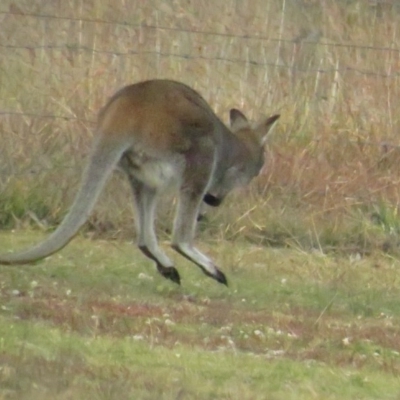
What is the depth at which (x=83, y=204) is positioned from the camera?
6.36 metres

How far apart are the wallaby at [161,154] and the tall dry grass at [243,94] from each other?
48.8 inches

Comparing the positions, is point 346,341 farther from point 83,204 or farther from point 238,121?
point 238,121

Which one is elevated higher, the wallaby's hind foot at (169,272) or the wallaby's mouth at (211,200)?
the wallaby's mouth at (211,200)

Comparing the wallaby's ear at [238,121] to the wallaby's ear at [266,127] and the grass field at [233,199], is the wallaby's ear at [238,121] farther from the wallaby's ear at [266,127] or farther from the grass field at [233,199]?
the grass field at [233,199]

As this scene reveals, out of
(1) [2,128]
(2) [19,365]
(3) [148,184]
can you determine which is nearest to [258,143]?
(3) [148,184]

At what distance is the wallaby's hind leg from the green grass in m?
0.09

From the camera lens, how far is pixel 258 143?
8.08 meters

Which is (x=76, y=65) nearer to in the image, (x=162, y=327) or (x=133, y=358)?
(x=162, y=327)

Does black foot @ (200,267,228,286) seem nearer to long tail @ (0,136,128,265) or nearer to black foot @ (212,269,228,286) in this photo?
black foot @ (212,269,228,286)

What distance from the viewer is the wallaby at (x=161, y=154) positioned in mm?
6680

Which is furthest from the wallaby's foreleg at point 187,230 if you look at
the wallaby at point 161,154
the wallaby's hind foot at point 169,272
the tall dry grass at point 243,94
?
the tall dry grass at point 243,94

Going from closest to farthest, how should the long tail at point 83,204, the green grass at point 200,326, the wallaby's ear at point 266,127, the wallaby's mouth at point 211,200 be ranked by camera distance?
the green grass at point 200,326 < the long tail at point 83,204 < the wallaby's mouth at point 211,200 < the wallaby's ear at point 266,127

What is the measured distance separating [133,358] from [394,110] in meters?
4.78

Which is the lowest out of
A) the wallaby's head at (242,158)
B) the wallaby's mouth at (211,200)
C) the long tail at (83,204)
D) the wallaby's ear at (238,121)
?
the wallaby's mouth at (211,200)
